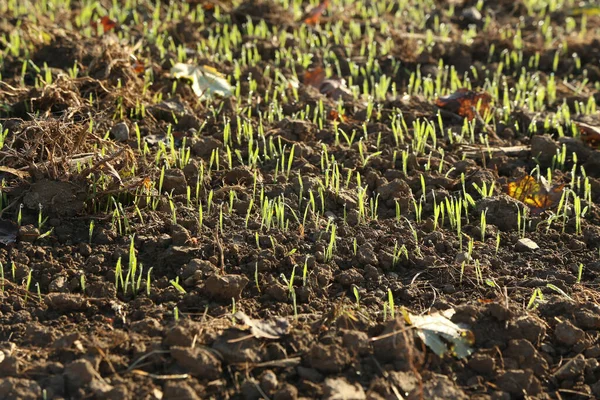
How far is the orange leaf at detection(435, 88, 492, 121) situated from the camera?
14.0 feet

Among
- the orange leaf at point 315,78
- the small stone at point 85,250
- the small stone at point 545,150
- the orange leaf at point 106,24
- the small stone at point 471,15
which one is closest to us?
A: the small stone at point 85,250

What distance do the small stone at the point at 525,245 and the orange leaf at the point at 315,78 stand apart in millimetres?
1725

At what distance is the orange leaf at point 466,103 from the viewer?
14.0 ft

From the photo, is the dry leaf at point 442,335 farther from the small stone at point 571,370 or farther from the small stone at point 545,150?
A: the small stone at point 545,150

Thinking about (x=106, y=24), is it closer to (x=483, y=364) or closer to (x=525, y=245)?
(x=525, y=245)

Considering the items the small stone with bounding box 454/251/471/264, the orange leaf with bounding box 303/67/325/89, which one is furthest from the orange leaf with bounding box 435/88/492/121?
the small stone with bounding box 454/251/471/264

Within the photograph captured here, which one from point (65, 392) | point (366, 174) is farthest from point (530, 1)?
point (65, 392)

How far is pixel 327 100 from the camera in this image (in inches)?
172

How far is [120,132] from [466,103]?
5.55ft

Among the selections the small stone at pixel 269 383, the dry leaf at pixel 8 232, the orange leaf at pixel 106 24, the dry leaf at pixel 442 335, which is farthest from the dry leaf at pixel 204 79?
the small stone at pixel 269 383

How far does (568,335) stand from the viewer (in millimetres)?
2678

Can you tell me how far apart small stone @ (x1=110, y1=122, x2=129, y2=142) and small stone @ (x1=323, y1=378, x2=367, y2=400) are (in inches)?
71.9

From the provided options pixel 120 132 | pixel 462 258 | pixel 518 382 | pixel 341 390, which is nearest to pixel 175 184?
pixel 120 132

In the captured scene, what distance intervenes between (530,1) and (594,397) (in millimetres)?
4305
